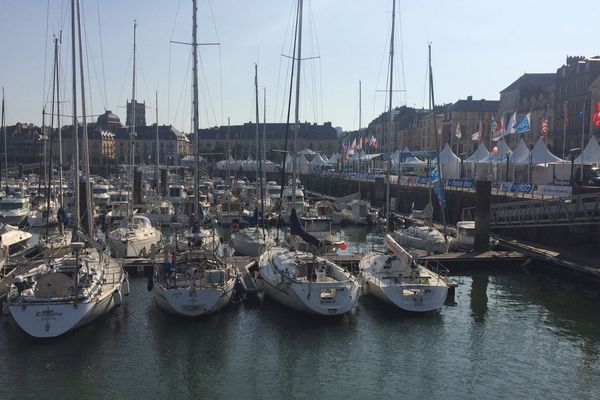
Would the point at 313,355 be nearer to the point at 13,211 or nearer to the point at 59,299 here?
the point at 59,299

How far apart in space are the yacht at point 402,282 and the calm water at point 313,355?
740 mm

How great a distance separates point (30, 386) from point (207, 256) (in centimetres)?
1132

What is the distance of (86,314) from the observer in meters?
23.2

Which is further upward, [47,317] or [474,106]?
[474,106]

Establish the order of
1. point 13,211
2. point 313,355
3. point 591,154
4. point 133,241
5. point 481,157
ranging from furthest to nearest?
point 481,157
point 13,211
point 591,154
point 133,241
point 313,355

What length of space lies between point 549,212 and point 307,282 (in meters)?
22.4

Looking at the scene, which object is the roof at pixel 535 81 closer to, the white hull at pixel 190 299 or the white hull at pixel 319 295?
the white hull at pixel 319 295

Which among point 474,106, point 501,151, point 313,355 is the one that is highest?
point 474,106

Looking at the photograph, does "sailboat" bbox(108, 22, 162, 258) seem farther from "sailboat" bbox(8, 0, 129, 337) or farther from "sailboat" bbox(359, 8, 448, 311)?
"sailboat" bbox(359, 8, 448, 311)

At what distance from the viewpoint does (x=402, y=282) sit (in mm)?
28297

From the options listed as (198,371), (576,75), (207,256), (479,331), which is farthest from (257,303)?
(576,75)

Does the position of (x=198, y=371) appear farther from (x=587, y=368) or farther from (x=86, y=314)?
(x=587, y=368)

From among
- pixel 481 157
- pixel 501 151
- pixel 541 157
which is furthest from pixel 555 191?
pixel 481 157

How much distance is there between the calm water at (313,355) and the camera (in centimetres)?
1962
